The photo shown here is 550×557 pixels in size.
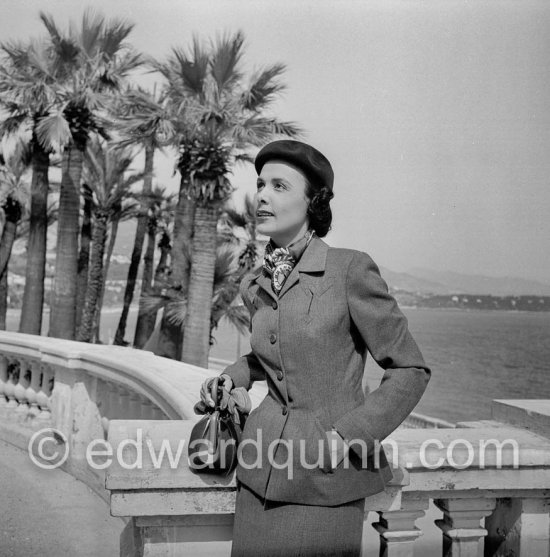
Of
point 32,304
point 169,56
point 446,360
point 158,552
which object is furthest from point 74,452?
point 446,360

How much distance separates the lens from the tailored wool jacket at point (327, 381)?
5.85ft

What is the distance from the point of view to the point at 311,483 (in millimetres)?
1822

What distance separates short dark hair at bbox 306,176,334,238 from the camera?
2.03 metres

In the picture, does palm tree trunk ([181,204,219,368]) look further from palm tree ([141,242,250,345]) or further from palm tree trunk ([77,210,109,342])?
palm tree trunk ([77,210,109,342])

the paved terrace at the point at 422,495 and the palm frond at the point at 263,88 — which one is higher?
the palm frond at the point at 263,88

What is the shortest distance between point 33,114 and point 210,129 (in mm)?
5940

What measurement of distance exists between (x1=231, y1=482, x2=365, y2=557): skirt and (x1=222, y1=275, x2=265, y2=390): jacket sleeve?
400 mm

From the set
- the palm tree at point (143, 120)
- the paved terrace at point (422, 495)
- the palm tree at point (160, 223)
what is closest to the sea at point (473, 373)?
the palm tree at point (160, 223)

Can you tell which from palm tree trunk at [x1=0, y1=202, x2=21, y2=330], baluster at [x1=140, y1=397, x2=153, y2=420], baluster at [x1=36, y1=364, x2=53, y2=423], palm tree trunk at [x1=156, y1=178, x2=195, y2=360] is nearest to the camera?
baluster at [x1=140, y1=397, x2=153, y2=420]

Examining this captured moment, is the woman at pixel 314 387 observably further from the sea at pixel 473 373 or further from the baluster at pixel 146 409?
the sea at pixel 473 373

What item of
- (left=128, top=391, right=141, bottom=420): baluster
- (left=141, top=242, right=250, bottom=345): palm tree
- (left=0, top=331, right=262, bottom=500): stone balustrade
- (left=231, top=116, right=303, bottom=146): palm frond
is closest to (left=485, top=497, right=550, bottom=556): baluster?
(left=0, top=331, right=262, bottom=500): stone balustrade

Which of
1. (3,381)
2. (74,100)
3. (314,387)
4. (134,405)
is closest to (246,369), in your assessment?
(314,387)

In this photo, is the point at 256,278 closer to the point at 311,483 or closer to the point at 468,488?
the point at 311,483

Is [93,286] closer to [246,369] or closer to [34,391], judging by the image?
[34,391]
